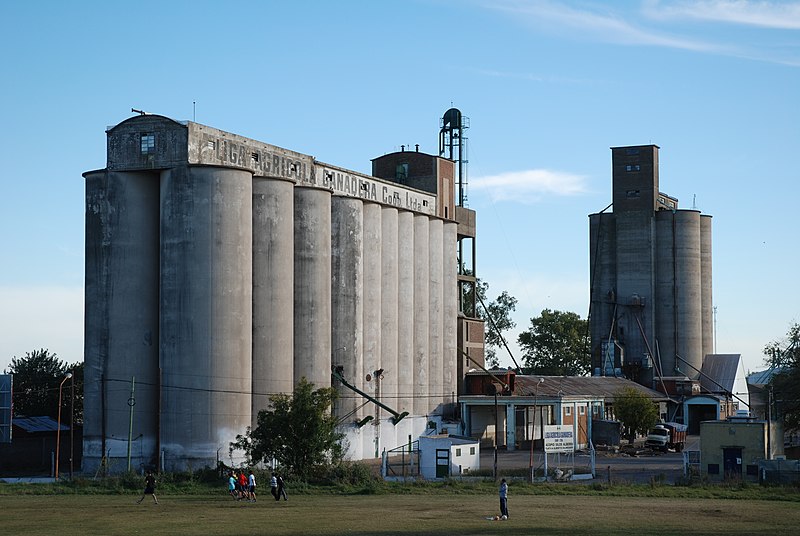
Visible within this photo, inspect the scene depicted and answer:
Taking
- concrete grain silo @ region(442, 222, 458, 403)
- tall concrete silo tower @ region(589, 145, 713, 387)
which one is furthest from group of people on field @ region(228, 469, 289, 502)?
tall concrete silo tower @ region(589, 145, 713, 387)

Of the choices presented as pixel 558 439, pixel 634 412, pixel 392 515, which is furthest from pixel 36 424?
pixel 634 412

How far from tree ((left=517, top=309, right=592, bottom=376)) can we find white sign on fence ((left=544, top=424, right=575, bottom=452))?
90.2 m

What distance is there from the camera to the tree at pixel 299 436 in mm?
58125

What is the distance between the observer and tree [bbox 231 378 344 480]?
58.1 metres

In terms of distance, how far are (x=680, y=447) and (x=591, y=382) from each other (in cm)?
1876

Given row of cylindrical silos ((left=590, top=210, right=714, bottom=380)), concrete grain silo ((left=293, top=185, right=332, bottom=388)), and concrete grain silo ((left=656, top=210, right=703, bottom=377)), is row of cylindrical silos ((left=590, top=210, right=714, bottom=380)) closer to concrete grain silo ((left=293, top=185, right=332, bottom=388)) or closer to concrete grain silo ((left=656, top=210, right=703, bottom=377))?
concrete grain silo ((left=656, top=210, right=703, bottom=377))

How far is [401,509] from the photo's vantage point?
46156 mm

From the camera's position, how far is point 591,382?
345 feet

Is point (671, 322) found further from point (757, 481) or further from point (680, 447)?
point (757, 481)

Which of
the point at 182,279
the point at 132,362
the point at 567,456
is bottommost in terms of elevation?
the point at 567,456

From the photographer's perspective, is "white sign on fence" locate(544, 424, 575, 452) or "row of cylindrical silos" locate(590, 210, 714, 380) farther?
"row of cylindrical silos" locate(590, 210, 714, 380)

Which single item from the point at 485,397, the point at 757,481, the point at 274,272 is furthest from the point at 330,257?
the point at 757,481

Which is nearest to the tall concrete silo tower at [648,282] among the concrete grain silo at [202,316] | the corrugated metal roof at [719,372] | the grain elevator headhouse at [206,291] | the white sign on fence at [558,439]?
the corrugated metal roof at [719,372]

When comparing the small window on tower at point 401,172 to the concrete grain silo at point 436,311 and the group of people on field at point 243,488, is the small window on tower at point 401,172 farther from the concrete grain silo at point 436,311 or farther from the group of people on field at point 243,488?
the group of people on field at point 243,488
